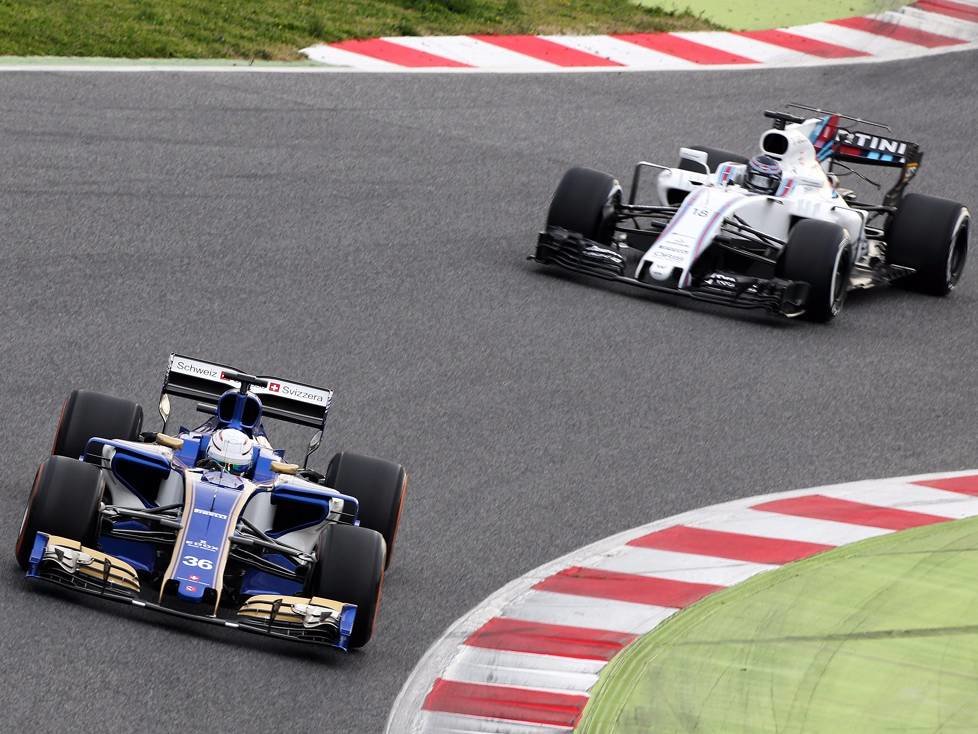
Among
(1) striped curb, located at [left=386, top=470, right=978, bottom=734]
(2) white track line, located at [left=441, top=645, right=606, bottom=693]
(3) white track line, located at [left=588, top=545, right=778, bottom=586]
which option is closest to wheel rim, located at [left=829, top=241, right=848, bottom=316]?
(1) striped curb, located at [left=386, top=470, right=978, bottom=734]

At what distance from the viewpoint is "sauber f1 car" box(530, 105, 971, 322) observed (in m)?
12.8

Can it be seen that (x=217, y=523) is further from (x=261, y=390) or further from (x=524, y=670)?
(x=524, y=670)

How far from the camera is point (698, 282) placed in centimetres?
1289

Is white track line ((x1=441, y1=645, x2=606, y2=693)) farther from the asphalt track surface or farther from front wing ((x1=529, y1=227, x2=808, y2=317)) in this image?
front wing ((x1=529, y1=227, x2=808, y2=317))

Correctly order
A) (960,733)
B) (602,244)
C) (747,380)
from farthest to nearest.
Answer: (602,244), (747,380), (960,733)

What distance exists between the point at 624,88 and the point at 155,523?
39.1 feet

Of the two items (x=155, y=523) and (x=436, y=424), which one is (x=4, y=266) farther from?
(x=155, y=523)

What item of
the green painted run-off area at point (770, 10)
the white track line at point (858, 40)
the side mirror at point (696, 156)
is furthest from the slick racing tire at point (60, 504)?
the green painted run-off area at point (770, 10)

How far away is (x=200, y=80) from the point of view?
16531mm

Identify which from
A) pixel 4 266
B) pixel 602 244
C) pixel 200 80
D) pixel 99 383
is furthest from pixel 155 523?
pixel 200 80

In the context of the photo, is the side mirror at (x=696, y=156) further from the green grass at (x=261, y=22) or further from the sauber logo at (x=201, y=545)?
the sauber logo at (x=201, y=545)

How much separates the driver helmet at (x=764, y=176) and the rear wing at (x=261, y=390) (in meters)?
5.98

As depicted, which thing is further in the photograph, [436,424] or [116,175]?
[116,175]

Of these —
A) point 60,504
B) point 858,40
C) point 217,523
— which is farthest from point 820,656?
point 858,40
